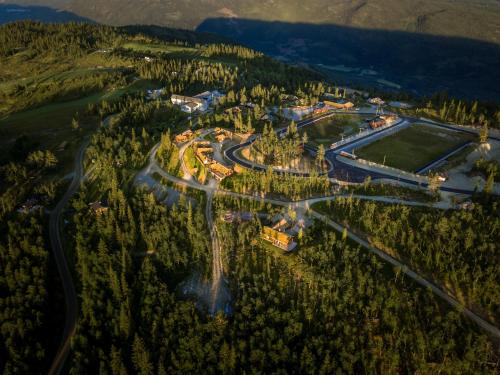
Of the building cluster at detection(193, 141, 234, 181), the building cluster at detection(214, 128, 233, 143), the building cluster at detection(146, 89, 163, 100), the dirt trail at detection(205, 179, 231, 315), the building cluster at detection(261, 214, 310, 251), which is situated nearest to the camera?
the dirt trail at detection(205, 179, 231, 315)

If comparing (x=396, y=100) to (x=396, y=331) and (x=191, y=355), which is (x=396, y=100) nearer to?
(x=396, y=331)

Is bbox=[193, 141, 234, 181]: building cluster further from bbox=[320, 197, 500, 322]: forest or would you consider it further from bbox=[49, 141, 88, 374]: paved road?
bbox=[49, 141, 88, 374]: paved road

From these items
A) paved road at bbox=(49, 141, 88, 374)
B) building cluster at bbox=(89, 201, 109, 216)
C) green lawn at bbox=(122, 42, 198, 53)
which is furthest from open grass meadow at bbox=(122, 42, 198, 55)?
building cluster at bbox=(89, 201, 109, 216)

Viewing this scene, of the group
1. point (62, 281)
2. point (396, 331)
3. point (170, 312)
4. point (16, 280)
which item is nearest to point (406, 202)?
point (396, 331)

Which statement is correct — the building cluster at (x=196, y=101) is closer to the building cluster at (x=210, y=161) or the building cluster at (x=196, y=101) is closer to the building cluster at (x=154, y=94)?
the building cluster at (x=154, y=94)

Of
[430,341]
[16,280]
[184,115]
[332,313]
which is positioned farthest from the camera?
[184,115]

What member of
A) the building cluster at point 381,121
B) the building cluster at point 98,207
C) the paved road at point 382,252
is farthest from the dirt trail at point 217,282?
the building cluster at point 381,121
